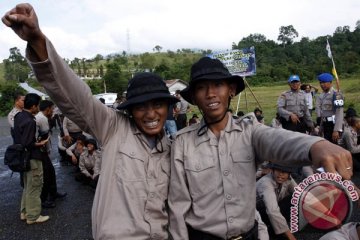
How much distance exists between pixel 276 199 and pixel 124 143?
259 cm

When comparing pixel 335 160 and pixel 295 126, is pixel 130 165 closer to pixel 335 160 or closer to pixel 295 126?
pixel 335 160

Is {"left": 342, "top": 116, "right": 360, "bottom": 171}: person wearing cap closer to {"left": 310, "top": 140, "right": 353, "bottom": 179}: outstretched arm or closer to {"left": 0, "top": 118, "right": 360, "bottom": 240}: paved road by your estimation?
{"left": 0, "top": 118, "right": 360, "bottom": 240}: paved road

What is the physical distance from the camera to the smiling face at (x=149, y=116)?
5.79 ft

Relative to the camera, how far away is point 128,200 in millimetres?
1609

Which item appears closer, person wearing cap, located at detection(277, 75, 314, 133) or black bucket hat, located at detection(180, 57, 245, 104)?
black bucket hat, located at detection(180, 57, 245, 104)

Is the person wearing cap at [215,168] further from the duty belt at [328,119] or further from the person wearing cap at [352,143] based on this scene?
the duty belt at [328,119]

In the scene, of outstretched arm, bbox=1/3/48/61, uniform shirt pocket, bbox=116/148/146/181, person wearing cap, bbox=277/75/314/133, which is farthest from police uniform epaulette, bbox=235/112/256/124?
person wearing cap, bbox=277/75/314/133

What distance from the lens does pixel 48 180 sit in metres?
5.47

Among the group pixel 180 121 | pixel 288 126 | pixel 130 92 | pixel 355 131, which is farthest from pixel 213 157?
pixel 180 121

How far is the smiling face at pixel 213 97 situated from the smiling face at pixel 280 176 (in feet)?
8.03

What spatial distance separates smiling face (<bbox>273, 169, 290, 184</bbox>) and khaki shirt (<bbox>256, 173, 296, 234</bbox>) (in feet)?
0.15

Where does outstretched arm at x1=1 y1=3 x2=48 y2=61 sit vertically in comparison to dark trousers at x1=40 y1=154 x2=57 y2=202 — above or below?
above

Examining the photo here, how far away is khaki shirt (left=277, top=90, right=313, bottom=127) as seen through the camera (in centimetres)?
616

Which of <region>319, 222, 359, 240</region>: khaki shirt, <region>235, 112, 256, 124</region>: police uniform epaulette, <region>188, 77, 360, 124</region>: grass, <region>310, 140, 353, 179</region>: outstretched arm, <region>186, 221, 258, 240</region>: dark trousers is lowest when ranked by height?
<region>188, 77, 360, 124</region>: grass
